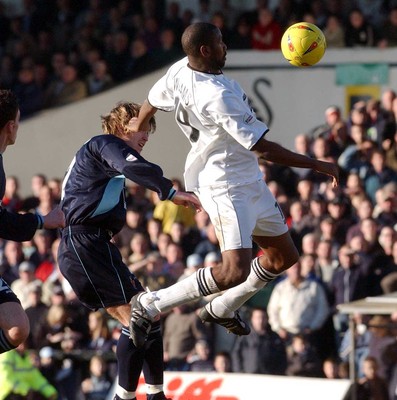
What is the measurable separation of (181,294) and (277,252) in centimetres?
79

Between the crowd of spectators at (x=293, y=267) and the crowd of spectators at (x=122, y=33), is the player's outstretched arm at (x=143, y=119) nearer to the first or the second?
the crowd of spectators at (x=293, y=267)

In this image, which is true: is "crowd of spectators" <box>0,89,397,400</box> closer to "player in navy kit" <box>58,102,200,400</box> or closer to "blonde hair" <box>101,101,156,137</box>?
"player in navy kit" <box>58,102,200,400</box>

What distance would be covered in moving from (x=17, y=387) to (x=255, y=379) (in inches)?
149

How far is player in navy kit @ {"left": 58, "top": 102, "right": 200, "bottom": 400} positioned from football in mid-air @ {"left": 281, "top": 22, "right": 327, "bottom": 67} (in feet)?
4.09

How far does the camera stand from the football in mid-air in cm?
956

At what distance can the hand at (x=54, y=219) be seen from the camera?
866 centimetres

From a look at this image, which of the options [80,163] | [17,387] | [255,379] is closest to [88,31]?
[17,387]

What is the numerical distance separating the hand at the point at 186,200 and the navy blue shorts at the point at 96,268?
78 centimetres

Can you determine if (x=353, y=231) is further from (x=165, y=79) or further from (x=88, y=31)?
(x=88, y=31)

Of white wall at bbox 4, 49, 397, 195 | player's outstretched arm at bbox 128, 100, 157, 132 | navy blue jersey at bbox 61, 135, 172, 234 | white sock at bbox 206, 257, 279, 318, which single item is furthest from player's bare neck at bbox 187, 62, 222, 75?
white wall at bbox 4, 49, 397, 195

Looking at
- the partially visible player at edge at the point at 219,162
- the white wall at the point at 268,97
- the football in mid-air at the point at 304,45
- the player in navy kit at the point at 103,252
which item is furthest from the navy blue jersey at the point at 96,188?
the white wall at the point at 268,97

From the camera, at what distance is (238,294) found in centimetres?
948

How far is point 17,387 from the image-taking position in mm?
15031

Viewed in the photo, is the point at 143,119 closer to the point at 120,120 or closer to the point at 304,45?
the point at 120,120
